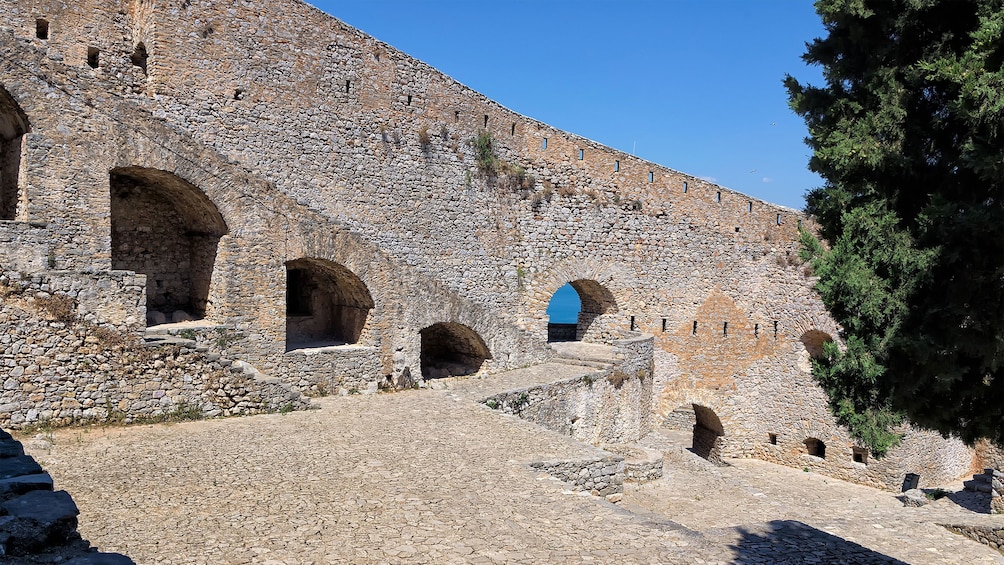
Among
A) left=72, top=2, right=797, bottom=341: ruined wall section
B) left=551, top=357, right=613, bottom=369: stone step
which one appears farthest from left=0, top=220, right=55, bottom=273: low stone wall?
left=551, top=357, right=613, bottom=369: stone step

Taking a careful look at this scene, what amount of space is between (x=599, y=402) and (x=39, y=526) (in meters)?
12.4

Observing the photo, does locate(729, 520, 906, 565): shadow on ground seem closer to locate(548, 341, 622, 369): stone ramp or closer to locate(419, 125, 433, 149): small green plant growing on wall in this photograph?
locate(548, 341, 622, 369): stone ramp

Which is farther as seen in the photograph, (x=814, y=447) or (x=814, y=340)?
(x=814, y=340)

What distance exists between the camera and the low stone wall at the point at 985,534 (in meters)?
10.2

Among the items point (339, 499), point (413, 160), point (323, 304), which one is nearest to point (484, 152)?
point (413, 160)

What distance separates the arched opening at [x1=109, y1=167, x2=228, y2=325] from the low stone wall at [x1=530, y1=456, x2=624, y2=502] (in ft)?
22.6

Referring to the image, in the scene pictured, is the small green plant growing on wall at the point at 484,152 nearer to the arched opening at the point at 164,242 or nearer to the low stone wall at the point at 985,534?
the arched opening at the point at 164,242

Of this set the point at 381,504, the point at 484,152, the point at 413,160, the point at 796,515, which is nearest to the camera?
the point at 381,504

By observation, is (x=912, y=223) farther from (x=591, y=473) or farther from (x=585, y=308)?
(x=585, y=308)

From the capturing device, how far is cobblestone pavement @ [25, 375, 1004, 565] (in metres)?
5.95

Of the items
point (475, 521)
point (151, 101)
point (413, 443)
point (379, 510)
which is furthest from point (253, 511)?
point (151, 101)

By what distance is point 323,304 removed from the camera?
1503 cm

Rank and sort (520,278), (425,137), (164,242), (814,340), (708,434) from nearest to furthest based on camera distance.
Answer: (164,242) < (425,137) < (520,278) < (814,340) < (708,434)

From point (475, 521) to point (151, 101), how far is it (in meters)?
9.98
